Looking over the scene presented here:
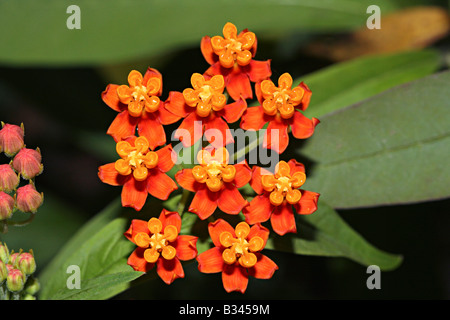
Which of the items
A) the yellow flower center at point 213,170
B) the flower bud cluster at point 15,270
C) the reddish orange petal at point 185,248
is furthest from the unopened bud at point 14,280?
the yellow flower center at point 213,170

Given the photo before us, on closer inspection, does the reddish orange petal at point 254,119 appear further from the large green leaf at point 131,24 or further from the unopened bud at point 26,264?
the large green leaf at point 131,24

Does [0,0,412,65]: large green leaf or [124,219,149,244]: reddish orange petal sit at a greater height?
[0,0,412,65]: large green leaf

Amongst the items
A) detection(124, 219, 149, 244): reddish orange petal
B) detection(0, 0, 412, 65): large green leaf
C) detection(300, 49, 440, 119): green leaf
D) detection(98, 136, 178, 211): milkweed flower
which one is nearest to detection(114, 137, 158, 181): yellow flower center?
detection(98, 136, 178, 211): milkweed flower

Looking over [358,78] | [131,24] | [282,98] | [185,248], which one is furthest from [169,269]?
[131,24]

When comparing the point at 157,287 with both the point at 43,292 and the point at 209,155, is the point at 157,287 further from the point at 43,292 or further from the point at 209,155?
the point at 209,155

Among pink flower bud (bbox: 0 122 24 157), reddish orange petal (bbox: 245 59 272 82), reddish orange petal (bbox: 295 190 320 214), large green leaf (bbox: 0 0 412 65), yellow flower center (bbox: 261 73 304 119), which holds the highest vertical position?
large green leaf (bbox: 0 0 412 65)

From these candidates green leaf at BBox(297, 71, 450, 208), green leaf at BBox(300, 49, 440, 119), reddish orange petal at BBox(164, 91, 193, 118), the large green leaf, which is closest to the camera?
reddish orange petal at BBox(164, 91, 193, 118)

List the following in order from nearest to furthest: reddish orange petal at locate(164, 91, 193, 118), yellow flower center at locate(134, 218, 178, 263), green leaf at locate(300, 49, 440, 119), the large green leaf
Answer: yellow flower center at locate(134, 218, 178, 263)
reddish orange petal at locate(164, 91, 193, 118)
green leaf at locate(300, 49, 440, 119)
the large green leaf

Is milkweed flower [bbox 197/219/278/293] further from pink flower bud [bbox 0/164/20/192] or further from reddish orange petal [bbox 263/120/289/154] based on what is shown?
pink flower bud [bbox 0/164/20/192]

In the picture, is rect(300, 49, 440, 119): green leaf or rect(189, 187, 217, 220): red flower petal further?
rect(300, 49, 440, 119): green leaf
